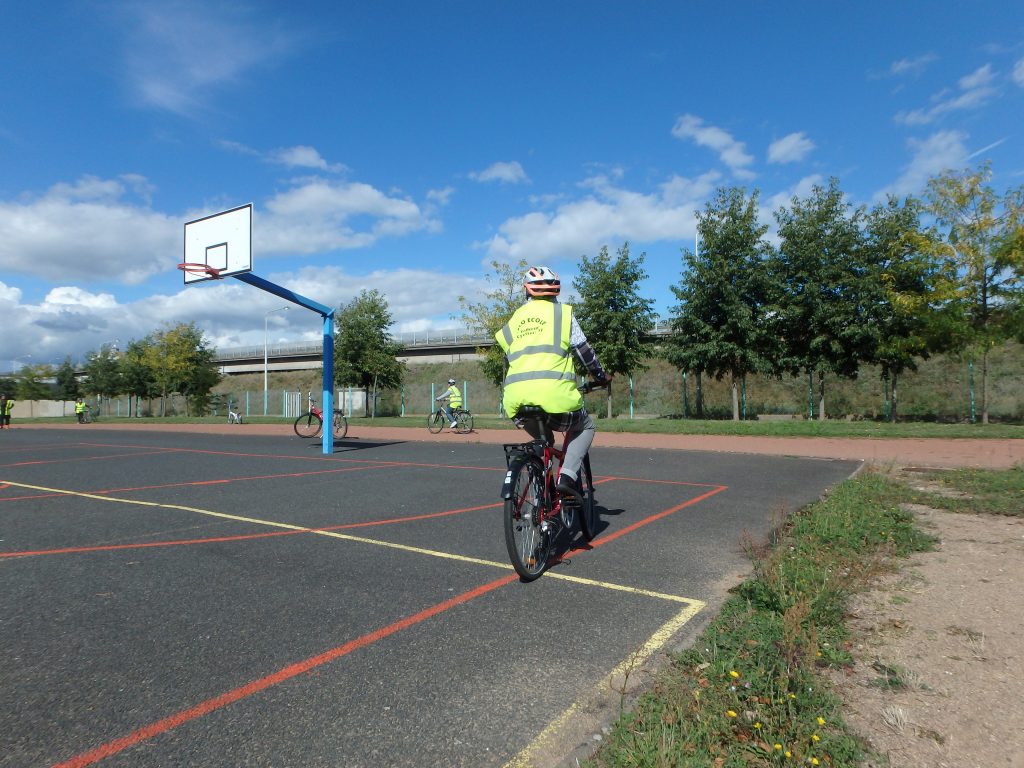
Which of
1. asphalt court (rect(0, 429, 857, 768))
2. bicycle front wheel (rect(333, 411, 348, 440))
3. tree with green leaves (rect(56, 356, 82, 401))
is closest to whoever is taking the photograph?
asphalt court (rect(0, 429, 857, 768))

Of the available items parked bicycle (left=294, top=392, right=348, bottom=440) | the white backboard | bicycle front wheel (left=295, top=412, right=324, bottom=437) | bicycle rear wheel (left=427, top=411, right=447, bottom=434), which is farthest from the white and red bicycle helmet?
bicycle rear wheel (left=427, top=411, right=447, bottom=434)

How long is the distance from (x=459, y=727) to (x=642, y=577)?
2.17 metres

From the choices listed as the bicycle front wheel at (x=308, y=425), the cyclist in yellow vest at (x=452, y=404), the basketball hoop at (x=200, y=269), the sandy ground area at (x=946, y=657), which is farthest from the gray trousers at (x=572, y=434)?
the cyclist in yellow vest at (x=452, y=404)

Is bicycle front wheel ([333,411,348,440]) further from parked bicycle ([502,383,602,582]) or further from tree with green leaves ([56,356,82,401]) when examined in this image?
tree with green leaves ([56,356,82,401])

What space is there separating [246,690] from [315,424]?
16468 millimetres

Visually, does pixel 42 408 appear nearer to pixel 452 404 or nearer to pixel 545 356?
pixel 452 404

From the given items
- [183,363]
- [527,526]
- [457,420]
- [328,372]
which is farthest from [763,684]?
[183,363]

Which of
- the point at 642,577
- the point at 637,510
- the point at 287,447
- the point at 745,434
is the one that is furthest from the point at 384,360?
the point at 642,577

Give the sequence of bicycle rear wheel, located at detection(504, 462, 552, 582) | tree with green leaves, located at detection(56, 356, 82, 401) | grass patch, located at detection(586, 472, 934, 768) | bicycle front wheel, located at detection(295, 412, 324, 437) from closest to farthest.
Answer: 1. grass patch, located at detection(586, 472, 934, 768)
2. bicycle rear wheel, located at detection(504, 462, 552, 582)
3. bicycle front wheel, located at detection(295, 412, 324, 437)
4. tree with green leaves, located at detection(56, 356, 82, 401)

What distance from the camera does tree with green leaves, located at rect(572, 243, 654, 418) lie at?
2497 centimetres

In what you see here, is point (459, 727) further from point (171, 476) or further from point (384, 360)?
point (384, 360)

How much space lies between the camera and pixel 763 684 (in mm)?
2367

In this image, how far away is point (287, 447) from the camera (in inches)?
600

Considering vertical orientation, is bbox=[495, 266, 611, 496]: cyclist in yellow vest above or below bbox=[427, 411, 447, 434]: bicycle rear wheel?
above
